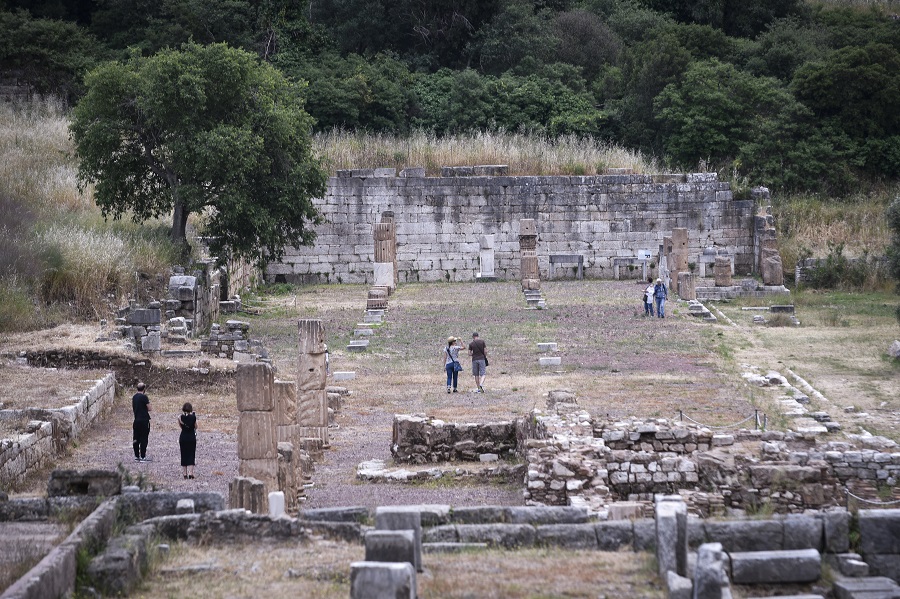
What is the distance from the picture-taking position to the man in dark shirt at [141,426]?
16562 millimetres

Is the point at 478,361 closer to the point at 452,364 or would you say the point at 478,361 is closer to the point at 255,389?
the point at 452,364

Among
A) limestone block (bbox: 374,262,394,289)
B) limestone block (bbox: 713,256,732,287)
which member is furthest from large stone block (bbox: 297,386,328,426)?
limestone block (bbox: 713,256,732,287)

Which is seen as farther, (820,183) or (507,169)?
(820,183)

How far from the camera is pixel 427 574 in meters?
9.02

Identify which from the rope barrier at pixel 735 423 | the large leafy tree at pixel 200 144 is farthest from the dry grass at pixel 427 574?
the large leafy tree at pixel 200 144

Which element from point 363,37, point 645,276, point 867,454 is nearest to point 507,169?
point 645,276

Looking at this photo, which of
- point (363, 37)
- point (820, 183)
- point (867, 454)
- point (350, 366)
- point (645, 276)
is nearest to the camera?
point (867, 454)

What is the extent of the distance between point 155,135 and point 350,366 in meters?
8.76

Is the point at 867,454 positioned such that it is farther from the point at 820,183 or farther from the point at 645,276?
the point at 820,183

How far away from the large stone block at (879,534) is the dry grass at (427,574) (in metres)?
1.57

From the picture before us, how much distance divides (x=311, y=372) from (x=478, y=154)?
22.8 meters

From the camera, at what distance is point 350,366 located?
23953 mm

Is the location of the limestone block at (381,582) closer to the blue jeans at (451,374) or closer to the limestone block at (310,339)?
the limestone block at (310,339)

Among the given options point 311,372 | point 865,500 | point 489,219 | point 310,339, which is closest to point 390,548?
point 865,500
